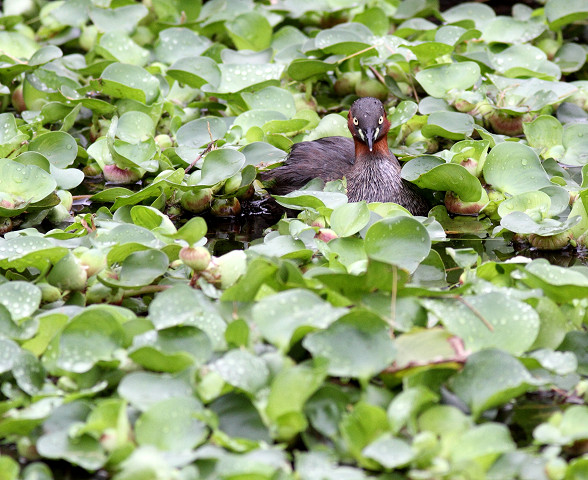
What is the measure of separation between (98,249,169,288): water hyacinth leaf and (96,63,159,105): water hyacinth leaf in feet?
5.53

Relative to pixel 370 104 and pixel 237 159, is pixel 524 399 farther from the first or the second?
pixel 370 104

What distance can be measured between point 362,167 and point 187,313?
2008 millimetres

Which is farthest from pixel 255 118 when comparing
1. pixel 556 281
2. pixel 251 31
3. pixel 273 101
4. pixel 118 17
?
pixel 556 281

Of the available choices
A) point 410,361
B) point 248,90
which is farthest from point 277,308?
point 248,90

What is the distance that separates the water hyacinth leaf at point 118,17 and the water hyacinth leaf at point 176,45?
30 cm

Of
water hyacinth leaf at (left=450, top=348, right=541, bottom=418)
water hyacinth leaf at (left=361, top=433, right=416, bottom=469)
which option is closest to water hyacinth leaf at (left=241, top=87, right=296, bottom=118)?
water hyacinth leaf at (left=450, top=348, right=541, bottom=418)

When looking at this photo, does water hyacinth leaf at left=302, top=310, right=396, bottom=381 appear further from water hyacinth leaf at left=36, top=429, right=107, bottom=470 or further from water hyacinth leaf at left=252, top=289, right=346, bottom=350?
water hyacinth leaf at left=36, top=429, right=107, bottom=470

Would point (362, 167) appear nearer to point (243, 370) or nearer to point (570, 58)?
point (570, 58)

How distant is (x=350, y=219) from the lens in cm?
335

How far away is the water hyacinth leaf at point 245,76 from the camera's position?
471 centimetres

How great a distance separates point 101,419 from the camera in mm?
2303

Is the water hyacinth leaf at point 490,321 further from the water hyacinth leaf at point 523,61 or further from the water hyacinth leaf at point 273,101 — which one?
the water hyacinth leaf at point 523,61

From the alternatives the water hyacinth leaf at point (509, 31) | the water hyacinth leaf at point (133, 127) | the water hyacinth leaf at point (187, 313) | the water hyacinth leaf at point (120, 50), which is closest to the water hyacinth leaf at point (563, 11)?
the water hyacinth leaf at point (509, 31)

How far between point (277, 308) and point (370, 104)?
199 cm
